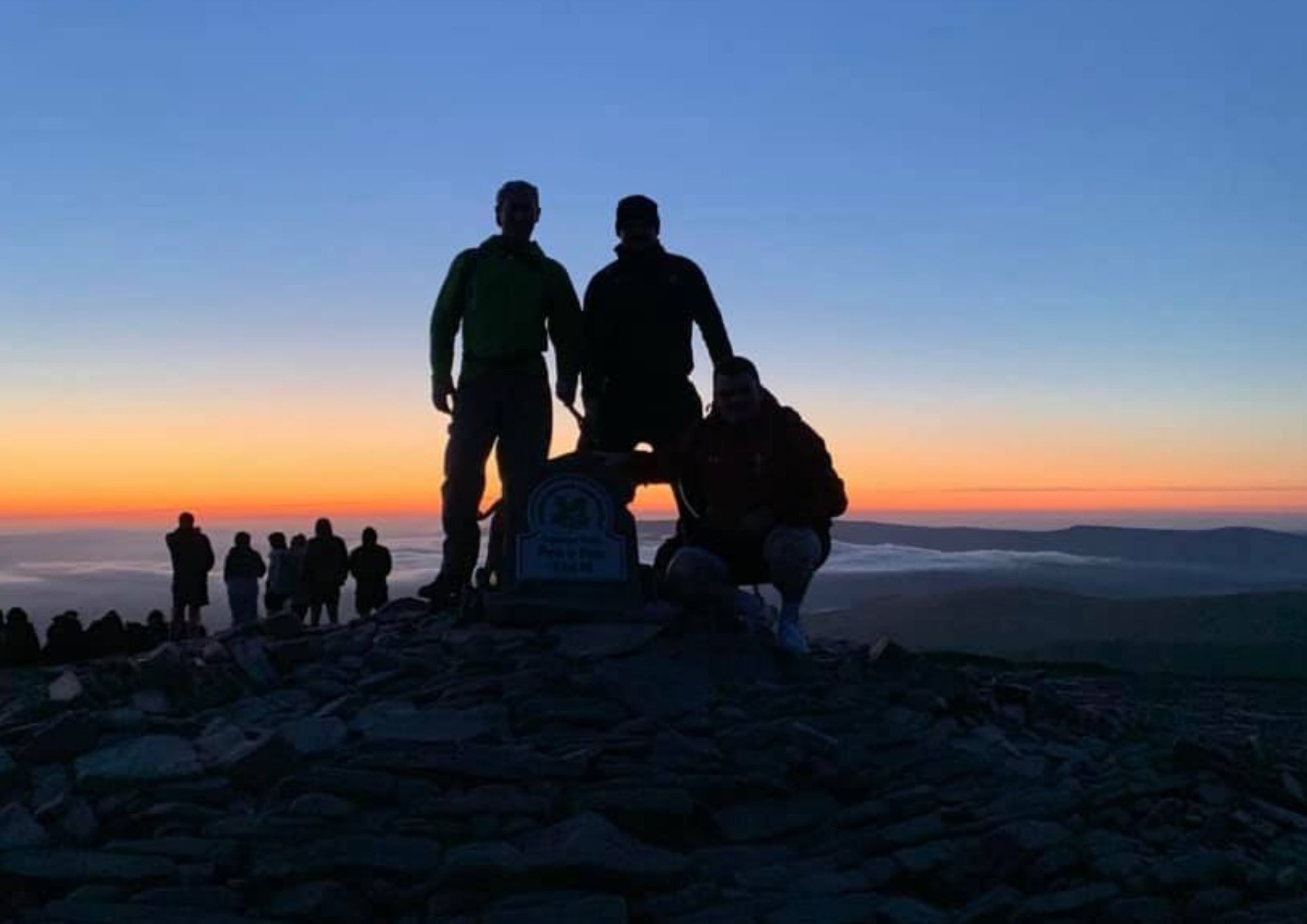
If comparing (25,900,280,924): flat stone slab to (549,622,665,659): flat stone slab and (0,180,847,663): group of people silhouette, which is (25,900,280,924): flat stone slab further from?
(0,180,847,663): group of people silhouette

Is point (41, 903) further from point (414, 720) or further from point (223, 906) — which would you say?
point (414, 720)

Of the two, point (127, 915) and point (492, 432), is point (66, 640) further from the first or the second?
point (127, 915)

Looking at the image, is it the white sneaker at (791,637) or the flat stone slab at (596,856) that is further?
the white sneaker at (791,637)

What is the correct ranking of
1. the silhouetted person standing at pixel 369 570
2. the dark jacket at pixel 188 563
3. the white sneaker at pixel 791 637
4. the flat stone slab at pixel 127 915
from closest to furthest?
1. the flat stone slab at pixel 127 915
2. the white sneaker at pixel 791 637
3. the silhouetted person standing at pixel 369 570
4. the dark jacket at pixel 188 563

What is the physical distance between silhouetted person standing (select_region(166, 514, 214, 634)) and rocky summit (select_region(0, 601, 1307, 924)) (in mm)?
6617

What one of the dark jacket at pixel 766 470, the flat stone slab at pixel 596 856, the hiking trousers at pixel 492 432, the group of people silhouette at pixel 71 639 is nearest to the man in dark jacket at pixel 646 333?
the hiking trousers at pixel 492 432

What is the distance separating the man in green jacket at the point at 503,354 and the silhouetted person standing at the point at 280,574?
Answer: 5.98 m

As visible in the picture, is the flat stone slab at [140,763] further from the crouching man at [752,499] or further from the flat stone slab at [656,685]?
the crouching man at [752,499]

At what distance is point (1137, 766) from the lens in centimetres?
792

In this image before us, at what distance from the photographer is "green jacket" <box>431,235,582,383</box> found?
29.3ft

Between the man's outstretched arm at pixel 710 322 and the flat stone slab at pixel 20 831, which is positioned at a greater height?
the man's outstretched arm at pixel 710 322

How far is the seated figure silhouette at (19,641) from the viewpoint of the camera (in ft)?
46.4

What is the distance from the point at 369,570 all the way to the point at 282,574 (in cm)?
170

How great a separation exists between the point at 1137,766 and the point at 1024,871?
2040 millimetres
